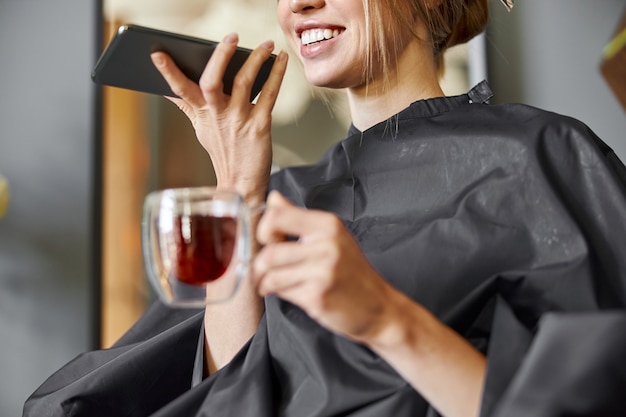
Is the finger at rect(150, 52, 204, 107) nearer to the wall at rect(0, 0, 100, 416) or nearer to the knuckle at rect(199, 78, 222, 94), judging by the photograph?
the knuckle at rect(199, 78, 222, 94)

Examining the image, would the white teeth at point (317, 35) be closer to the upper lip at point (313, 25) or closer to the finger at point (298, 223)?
the upper lip at point (313, 25)

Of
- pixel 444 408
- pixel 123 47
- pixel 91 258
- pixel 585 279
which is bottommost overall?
pixel 91 258

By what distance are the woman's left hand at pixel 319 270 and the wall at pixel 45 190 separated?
80.5 inches

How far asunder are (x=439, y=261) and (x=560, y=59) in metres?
1.71

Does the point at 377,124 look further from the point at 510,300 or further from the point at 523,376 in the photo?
the point at 523,376

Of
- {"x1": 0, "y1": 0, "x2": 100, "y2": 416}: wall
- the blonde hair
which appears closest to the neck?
the blonde hair

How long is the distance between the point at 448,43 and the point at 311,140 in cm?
115

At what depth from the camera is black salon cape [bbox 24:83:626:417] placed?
108 centimetres

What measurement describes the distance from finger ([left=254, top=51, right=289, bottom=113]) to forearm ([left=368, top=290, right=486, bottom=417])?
55 cm

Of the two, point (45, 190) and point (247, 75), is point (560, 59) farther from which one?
point (45, 190)

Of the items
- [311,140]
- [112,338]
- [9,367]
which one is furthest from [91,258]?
[311,140]

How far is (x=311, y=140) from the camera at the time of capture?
271 centimetres

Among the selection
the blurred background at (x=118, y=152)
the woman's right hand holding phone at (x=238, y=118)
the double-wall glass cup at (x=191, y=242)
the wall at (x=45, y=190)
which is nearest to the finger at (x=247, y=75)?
the woman's right hand holding phone at (x=238, y=118)

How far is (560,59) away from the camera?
2641 mm
